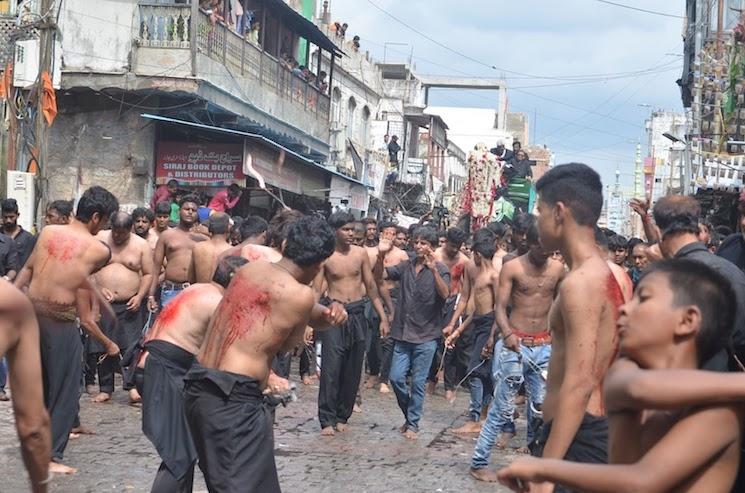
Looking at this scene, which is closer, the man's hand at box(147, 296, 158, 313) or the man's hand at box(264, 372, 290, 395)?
the man's hand at box(264, 372, 290, 395)

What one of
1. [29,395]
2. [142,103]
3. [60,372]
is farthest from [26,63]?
[29,395]

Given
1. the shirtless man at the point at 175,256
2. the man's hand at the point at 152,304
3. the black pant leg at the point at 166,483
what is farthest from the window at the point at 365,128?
the black pant leg at the point at 166,483

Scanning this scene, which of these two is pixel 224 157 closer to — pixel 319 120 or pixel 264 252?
pixel 319 120

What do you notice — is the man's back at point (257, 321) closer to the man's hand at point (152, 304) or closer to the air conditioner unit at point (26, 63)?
the man's hand at point (152, 304)

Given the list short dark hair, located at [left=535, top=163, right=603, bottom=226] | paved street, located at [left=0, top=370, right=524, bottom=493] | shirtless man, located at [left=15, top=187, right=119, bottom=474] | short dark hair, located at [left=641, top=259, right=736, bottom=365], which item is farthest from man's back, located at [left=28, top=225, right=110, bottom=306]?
short dark hair, located at [left=641, top=259, right=736, bottom=365]

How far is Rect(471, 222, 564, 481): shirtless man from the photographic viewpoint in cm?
848

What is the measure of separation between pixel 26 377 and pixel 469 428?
774cm

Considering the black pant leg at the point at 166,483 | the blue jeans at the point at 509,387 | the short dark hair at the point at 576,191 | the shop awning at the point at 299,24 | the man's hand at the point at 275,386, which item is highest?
the shop awning at the point at 299,24

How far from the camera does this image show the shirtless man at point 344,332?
10.4m

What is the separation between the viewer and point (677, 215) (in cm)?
581

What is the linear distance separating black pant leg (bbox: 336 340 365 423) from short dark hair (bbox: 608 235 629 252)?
154 inches

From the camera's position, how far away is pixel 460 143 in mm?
65625

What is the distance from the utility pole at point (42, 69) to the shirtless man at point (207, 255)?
6.90 metres

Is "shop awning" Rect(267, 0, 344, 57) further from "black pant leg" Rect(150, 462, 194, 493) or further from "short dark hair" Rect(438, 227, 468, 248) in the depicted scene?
"black pant leg" Rect(150, 462, 194, 493)
